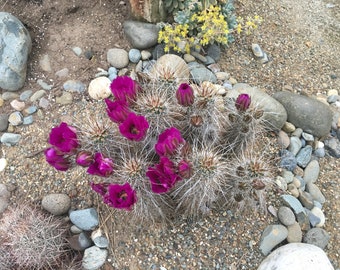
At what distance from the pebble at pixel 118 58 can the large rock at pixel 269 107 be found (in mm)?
823

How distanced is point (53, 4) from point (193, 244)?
218 centimetres

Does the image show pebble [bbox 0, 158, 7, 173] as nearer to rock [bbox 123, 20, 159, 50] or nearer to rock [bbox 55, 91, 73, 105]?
rock [bbox 55, 91, 73, 105]

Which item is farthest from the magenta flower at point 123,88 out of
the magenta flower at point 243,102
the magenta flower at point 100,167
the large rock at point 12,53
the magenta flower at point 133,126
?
the large rock at point 12,53

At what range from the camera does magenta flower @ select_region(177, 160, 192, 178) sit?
1.72 metres

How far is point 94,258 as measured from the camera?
7.70ft

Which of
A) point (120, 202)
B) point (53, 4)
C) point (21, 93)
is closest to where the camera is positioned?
point (120, 202)

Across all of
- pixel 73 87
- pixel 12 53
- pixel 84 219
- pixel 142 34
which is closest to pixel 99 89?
pixel 73 87

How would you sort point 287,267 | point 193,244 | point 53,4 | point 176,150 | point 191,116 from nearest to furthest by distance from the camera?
point 176,150 < point 191,116 < point 287,267 < point 193,244 < point 53,4

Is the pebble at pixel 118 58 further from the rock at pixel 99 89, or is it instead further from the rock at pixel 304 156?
the rock at pixel 304 156

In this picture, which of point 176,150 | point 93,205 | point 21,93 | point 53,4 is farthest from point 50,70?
point 176,150

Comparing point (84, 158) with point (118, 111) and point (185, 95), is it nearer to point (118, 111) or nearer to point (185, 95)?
point (118, 111)

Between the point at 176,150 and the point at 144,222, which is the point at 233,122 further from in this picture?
the point at 144,222

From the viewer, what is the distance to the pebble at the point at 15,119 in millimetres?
2809

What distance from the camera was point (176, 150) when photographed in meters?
1.78
